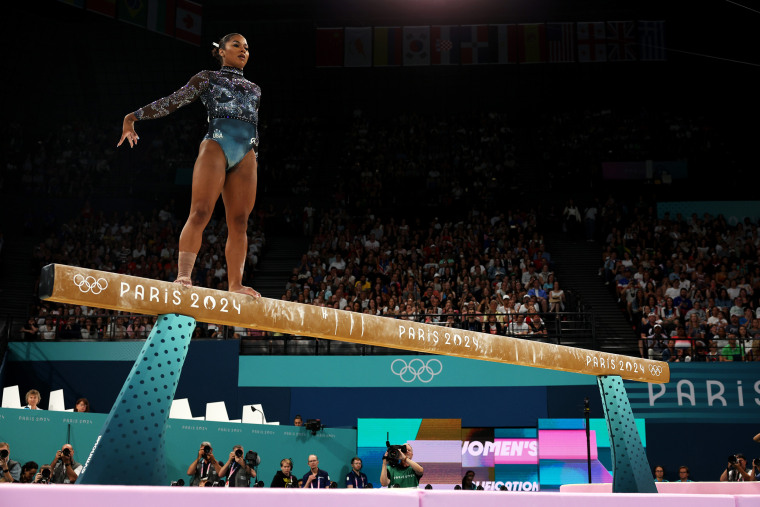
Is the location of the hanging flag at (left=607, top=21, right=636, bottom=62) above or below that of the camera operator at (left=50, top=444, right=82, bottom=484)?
above

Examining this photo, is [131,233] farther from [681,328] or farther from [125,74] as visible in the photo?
[681,328]

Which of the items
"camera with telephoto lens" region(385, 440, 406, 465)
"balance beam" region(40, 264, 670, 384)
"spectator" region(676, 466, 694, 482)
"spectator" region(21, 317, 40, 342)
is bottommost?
"spectator" region(676, 466, 694, 482)

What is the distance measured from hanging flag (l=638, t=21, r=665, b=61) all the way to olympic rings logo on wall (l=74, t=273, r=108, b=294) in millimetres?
21019

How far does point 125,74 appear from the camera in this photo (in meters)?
26.0

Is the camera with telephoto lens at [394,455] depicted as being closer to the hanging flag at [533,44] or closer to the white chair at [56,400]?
the white chair at [56,400]

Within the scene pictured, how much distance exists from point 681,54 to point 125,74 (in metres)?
18.6

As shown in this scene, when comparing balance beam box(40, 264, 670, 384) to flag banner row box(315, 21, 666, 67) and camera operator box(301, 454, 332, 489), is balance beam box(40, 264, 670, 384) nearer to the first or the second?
camera operator box(301, 454, 332, 489)

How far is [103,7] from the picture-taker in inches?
762

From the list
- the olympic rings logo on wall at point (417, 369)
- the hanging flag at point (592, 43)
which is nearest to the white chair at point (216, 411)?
the olympic rings logo on wall at point (417, 369)

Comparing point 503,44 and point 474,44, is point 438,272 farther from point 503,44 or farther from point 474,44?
point 503,44

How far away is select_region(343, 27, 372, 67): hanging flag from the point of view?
22109 millimetres

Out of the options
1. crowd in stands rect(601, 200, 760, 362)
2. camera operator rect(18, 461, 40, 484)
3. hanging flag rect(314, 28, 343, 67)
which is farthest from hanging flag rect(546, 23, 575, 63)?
camera operator rect(18, 461, 40, 484)

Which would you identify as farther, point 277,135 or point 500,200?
point 277,135

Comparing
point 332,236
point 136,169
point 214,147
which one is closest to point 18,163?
point 136,169
